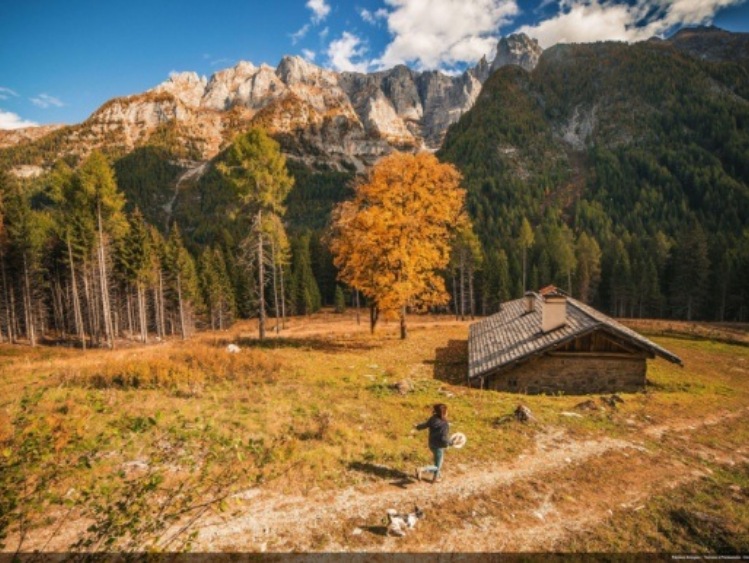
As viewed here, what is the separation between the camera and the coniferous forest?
1523 inches

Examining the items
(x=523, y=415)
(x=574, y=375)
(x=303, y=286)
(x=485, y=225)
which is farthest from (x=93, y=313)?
(x=485, y=225)

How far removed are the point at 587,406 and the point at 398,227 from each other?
13981mm

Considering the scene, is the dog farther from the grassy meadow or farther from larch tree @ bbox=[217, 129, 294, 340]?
larch tree @ bbox=[217, 129, 294, 340]

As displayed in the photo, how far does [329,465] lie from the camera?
32.4ft

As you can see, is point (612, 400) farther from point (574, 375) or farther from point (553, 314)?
point (553, 314)

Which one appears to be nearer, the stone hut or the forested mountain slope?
the stone hut

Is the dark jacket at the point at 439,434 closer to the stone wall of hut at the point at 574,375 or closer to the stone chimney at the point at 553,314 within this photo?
the stone wall of hut at the point at 574,375

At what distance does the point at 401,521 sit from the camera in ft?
25.4

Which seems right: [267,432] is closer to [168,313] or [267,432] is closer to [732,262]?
[168,313]

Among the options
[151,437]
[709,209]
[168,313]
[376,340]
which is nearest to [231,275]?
[168,313]

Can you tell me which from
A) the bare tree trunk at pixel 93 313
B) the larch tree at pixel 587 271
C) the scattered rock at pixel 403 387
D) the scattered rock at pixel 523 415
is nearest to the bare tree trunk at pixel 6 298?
the bare tree trunk at pixel 93 313

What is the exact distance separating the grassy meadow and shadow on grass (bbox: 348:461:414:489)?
1.9 inches

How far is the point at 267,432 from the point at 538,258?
8221cm

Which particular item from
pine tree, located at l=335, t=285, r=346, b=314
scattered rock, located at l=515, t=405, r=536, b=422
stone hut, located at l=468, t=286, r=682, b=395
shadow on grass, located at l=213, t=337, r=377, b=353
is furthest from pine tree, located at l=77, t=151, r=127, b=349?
pine tree, located at l=335, t=285, r=346, b=314
